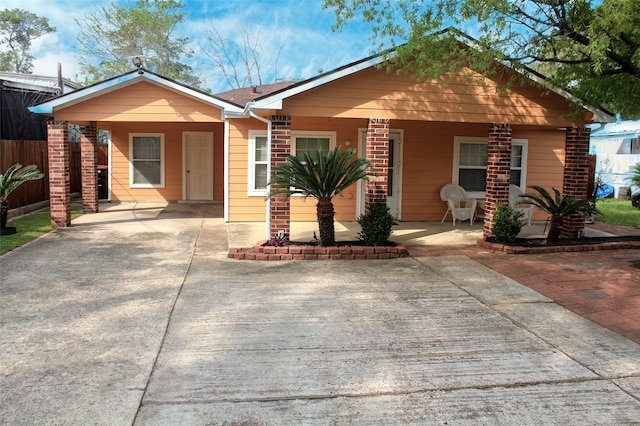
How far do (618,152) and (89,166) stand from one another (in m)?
21.8

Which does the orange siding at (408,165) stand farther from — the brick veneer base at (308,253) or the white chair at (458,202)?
the brick veneer base at (308,253)

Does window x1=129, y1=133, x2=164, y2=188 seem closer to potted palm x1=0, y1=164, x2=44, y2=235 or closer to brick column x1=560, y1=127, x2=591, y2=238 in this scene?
potted palm x1=0, y1=164, x2=44, y2=235

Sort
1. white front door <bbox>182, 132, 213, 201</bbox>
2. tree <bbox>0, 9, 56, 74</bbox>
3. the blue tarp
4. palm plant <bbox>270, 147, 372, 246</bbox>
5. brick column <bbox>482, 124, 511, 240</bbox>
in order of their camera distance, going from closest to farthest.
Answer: palm plant <bbox>270, 147, 372, 246</bbox>, brick column <bbox>482, 124, 511, 240</bbox>, white front door <bbox>182, 132, 213, 201</bbox>, the blue tarp, tree <bbox>0, 9, 56, 74</bbox>

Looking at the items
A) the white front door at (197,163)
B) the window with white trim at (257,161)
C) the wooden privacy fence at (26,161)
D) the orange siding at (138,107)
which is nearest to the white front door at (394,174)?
the window with white trim at (257,161)

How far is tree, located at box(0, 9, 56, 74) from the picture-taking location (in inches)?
1449

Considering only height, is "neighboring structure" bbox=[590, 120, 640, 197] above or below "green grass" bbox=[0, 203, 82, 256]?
above

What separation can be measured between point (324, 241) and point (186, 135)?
28.0 ft

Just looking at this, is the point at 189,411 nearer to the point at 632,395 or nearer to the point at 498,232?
the point at 632,395


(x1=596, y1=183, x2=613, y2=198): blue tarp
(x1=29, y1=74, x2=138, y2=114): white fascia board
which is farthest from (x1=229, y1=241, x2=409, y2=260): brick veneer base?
(x1=596, y1=183, x2=613, y2=198): blue tarp

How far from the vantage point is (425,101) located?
889cm

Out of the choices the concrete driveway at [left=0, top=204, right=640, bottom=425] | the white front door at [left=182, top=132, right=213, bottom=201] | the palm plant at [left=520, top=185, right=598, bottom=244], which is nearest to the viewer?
the concrete driveway at [left=0, top=204, right=640, bottom=425]

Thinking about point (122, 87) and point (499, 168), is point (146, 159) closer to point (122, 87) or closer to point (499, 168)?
point (122, 87)

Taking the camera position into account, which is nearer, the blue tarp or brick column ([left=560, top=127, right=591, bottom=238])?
brick column ([left=560, top=127, right=591, bottom=238])

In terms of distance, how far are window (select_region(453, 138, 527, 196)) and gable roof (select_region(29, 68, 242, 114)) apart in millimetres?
5435
